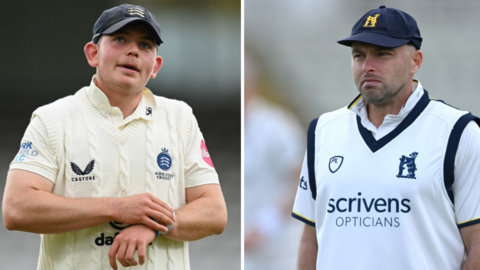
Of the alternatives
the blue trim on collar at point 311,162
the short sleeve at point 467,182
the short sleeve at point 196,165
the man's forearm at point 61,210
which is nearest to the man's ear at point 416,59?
the short sleeve at point 467,182

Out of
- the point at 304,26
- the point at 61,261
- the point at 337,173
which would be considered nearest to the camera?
the point at 61,261

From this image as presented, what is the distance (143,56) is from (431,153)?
107cm

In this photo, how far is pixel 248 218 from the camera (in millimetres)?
4398

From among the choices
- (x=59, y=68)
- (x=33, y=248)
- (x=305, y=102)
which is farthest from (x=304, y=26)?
(x=33, y=248)

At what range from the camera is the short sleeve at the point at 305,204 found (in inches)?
93.6

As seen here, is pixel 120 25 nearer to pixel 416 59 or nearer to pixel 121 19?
pixel 121 19

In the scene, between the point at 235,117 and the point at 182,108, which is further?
the point at 235,117

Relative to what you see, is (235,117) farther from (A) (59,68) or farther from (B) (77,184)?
(B) (77,184)

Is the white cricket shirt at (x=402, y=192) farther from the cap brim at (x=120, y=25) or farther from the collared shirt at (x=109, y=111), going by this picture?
the cap brim at (x=120, y=25)

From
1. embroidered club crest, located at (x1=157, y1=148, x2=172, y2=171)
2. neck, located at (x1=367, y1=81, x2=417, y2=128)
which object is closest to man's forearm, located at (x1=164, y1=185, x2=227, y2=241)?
embroidered club crest, located at (x1=157, y1=148, x2=172, y2=171)

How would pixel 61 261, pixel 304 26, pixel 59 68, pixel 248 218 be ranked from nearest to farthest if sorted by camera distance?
pixel 61 261
pixel 59 68
pixel 248 218
pixel 304 26

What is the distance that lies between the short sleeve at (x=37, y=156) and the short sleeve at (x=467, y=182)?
136cm

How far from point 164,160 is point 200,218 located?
0.25 metres

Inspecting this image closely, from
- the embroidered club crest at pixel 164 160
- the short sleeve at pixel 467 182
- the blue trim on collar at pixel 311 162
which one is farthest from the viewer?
the blue trim on collar at pixel 311 162
